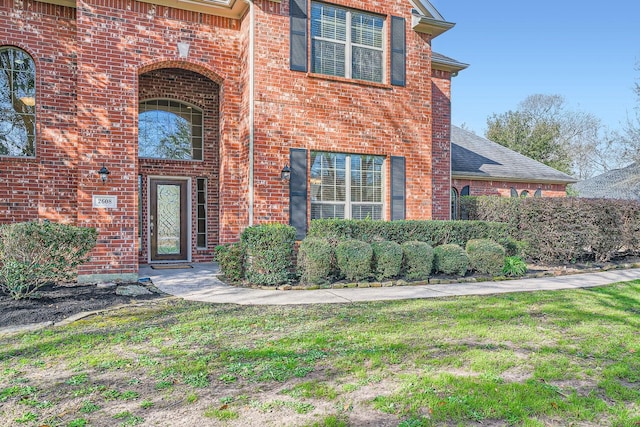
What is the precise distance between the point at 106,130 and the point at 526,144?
3066 centimetres

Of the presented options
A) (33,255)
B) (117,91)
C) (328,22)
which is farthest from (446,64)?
(33,255)

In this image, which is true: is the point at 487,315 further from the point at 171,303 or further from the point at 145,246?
the point at 145,246

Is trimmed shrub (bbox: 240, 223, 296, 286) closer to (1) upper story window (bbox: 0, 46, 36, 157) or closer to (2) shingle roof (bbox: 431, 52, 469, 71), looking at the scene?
(1) upper story window (bbox: 0, 46, 36, 157)

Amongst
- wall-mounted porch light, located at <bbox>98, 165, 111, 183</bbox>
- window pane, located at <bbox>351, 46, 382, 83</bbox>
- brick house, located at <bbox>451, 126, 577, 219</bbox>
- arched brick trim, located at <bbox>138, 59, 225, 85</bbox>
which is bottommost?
wall-mounted porch light, located at <bbox>98, 165, 111, 183</bbox>

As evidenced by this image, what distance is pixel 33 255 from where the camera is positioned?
6168mm

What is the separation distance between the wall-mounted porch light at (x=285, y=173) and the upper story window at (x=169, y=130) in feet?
10.1

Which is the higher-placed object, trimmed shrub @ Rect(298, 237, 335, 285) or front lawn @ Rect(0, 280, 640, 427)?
trimmed shrub @ Rect(298, 237, 335, 285)

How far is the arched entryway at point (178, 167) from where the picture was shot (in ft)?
34.1

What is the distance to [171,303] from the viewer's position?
6.09 meters

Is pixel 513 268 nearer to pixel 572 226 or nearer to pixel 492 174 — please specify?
pixel 572 226

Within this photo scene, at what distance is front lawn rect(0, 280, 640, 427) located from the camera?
2766 millimetres

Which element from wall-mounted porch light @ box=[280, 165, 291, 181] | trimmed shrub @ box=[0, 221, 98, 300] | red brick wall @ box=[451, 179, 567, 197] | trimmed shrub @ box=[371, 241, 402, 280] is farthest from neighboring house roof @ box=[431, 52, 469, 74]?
trimmed shrub @ box=[0, 221, 98, 300]

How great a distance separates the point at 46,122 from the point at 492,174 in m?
14.5

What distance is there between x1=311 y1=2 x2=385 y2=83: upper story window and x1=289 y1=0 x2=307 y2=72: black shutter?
253 millimetres
